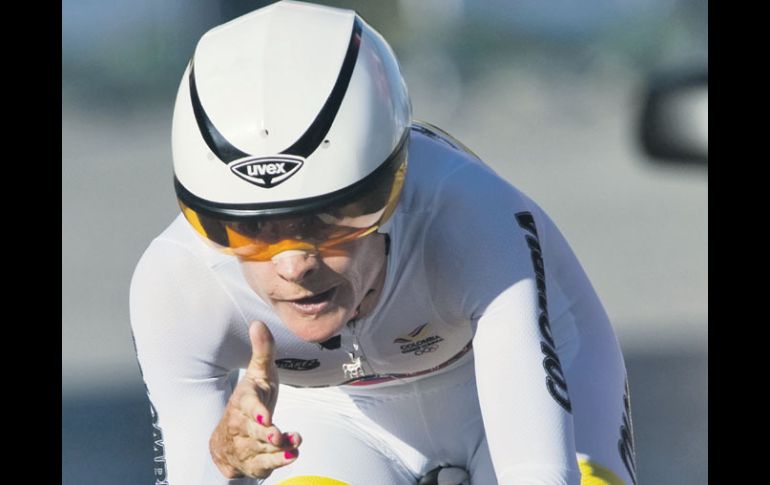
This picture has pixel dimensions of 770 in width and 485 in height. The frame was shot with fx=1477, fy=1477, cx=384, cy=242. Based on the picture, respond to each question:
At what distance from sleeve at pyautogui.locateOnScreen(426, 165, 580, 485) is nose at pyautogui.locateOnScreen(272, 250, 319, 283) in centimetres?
49

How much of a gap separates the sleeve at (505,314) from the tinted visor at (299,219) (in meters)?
0.30

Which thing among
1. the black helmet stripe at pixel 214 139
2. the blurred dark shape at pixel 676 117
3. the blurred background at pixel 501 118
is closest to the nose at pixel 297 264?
the black helmet stripe at pixel 214 139

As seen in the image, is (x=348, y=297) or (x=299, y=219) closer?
(x=299, y=219)

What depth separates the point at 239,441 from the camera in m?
3.43

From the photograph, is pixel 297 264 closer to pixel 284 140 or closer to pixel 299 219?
pixel 299 219

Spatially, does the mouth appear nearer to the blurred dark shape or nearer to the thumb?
the thumb

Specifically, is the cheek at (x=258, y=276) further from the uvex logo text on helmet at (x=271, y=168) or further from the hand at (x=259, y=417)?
the uvex logo text on helmet at (x=271, y=168)

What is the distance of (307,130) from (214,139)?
214 millimetres

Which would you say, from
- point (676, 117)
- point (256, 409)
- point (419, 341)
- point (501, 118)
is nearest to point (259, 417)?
point (256, 409)

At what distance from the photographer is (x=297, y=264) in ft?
10.7

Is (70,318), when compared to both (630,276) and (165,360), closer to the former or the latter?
(630,276)

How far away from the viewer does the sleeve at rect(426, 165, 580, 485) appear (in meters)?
3.38

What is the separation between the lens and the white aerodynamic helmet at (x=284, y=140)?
10.6 feet

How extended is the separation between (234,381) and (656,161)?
26.9 feet
